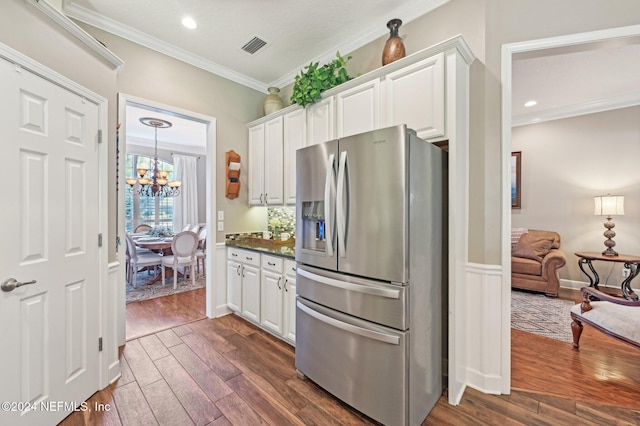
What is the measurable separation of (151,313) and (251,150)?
8.31ft

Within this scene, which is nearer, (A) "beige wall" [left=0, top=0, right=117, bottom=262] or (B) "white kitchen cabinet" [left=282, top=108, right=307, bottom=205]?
(A) "beige wall" [left=0, top=0, right=117, bottom=262]

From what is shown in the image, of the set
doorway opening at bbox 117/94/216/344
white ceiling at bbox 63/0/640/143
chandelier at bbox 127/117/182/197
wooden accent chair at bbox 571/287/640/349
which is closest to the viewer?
wooden accent chair at bbox 571/287/640/349

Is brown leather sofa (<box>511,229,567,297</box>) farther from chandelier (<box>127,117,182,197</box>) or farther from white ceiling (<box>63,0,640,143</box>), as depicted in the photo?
chandelier (<box>127,117,182,197</box>)

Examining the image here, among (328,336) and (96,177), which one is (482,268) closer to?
(328,336)

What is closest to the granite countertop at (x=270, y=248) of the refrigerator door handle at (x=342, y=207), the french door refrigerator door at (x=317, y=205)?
the french door refrigerator door at (x=317, y=205)

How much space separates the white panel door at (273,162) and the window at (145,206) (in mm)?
4773

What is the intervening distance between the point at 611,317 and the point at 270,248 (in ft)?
10.4

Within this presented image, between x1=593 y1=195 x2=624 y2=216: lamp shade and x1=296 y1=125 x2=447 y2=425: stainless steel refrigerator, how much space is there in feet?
13.0

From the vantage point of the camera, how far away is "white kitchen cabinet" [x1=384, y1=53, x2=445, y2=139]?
1947 mm

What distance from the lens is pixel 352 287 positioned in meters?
1.82

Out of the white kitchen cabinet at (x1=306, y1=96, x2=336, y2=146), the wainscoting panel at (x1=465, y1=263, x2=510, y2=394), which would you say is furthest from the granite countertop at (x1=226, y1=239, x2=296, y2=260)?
the wainscoting panel at (x1=465, y1=263, x2=510, y2=394)

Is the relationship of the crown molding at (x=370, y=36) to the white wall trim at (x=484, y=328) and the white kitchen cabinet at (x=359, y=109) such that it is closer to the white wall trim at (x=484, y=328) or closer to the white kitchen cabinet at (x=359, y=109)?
the white kitchen cabinet at (x=359, y=109)

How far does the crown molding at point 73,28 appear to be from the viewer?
1648 millimetres

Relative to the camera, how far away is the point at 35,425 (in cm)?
162
